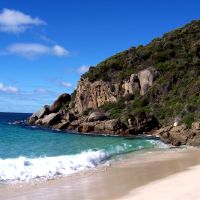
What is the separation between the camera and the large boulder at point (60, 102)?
→ 8588cm

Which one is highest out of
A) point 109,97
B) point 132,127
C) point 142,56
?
point 142,56

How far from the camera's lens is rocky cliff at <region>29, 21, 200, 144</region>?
59312mm

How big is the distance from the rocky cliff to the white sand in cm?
3131

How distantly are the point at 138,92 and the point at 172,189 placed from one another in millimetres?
56680

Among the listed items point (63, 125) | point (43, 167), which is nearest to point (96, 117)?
point (63, 125)

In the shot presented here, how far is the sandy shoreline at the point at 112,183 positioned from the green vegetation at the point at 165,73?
2629 centimetres

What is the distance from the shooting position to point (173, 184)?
18391 mm

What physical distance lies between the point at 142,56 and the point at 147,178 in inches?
2424

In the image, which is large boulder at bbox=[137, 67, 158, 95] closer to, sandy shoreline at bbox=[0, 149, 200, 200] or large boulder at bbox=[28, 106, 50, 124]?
large boulder at bbox=[28, 106, 50, 124]

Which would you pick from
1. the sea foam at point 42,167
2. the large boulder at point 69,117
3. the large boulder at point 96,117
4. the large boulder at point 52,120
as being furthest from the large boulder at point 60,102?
the sea foam at point 42,167

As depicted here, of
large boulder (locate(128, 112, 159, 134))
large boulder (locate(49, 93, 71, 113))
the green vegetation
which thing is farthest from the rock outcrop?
large boulder (locate(128, 112, 159, 134))

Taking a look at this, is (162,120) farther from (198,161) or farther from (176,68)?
(198,161)

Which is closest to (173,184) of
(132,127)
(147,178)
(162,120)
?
(147,178)

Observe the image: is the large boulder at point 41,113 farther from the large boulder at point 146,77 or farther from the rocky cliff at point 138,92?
the large boulder at point 146,77
